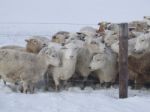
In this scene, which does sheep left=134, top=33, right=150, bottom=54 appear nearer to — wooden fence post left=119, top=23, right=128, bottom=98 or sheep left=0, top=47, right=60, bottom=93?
wooden fence post left=119, top=23, right=128, bottom=98

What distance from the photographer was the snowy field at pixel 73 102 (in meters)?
8.17

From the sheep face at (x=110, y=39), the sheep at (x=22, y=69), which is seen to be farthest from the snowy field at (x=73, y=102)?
the sheep face at (x=110, y=39)

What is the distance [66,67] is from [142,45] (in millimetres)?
2029

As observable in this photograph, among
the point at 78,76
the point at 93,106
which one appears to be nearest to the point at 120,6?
the point at 78,76

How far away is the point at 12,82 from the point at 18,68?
1.56 feet

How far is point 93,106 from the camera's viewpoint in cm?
841

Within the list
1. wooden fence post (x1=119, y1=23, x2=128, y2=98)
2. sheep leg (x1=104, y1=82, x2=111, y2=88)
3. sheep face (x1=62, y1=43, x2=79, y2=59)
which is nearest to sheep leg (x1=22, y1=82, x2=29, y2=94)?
sheep face (x1=62, y1=43, x2=79, y2=59)

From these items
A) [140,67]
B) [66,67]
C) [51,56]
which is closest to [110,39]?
[140,67]

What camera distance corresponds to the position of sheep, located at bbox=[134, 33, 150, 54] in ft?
34.7

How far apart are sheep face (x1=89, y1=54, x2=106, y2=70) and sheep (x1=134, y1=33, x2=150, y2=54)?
0.89 metres

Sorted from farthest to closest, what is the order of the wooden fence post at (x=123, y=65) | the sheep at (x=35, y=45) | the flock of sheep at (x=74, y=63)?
the sheep at (x=35, y=45) → the flock of sheep at (x=74, y=63) → the wooden fence post at (x=123, y=65)

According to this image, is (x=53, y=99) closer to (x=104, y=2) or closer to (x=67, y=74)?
(x=67, y=74)

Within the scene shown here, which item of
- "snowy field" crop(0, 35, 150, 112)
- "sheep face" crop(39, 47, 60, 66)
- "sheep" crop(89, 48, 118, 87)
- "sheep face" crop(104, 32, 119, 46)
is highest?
"sheep face" crop(104, 32, 119, 46)

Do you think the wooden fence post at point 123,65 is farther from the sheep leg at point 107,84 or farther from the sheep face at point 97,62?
the sheep leg at point 107,84
